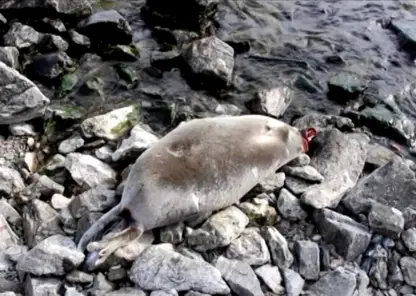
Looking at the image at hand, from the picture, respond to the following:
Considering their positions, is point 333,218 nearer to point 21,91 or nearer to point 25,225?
point 25,225

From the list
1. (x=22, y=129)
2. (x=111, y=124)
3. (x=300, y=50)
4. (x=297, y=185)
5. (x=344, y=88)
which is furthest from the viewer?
(x=300, y=50)

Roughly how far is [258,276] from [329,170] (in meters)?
1.38

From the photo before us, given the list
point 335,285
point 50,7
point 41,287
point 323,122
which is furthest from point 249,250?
point 50,7

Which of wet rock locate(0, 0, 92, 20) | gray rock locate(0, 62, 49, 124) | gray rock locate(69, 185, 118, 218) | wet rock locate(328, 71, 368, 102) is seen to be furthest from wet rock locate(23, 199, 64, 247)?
wet rock locate(328, 71, 368, 102)

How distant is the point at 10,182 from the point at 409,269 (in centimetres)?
308

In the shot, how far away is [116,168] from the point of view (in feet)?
18.6

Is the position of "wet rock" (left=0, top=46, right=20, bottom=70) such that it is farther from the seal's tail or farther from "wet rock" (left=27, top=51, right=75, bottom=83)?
the seal's tail

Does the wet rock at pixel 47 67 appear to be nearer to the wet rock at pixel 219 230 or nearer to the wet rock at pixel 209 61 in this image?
the wet rock at pixel 209 61

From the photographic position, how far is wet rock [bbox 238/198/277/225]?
5.29 meters

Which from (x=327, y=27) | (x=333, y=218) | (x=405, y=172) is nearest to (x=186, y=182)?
(x=333, y=218)

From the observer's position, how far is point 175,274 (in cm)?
461

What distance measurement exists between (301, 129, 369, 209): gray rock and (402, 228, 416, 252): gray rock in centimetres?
58

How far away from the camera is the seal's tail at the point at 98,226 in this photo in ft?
15.7

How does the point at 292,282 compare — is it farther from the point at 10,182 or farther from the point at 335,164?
the point at 10,182
